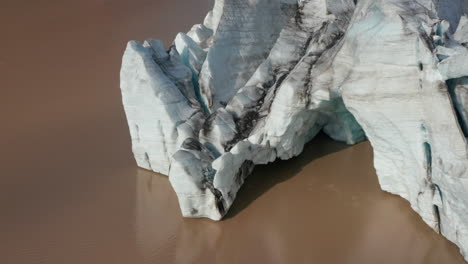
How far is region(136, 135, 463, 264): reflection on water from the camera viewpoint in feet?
18.1

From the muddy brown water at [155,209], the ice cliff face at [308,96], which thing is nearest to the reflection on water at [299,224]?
the muddy brown water at [155,209]

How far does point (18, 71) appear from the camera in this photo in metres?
12.3

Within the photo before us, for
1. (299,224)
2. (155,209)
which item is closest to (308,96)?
(299,224)

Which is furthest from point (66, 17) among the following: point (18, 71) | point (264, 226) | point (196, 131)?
point (264, 226)

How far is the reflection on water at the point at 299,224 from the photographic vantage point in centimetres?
553

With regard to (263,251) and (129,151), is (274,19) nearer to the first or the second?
(129,151)

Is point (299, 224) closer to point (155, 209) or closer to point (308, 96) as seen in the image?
point (308, 96)

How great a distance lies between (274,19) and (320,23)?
2.85ft

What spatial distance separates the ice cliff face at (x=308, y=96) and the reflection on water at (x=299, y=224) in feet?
0.73

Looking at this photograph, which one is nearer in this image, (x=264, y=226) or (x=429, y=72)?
(x=429, y=72)

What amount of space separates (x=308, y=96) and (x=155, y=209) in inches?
95.7

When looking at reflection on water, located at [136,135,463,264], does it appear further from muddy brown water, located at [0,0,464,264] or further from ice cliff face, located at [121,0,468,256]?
ice cliff face, located at [121,0,468,256]

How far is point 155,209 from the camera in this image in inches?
259

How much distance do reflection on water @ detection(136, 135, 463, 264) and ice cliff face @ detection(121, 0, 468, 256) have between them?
0.73ft
